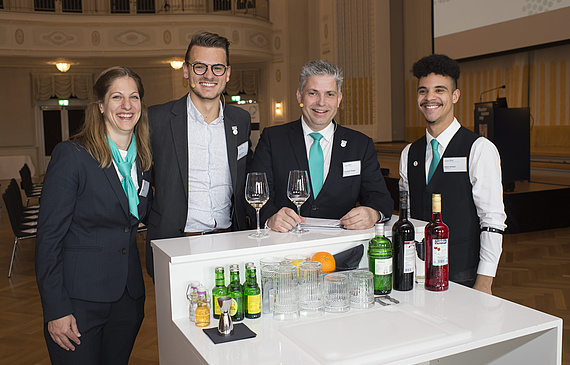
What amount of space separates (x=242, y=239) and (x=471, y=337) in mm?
892

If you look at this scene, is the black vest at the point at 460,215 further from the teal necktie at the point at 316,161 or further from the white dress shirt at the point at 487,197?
the teal necktie at the point at 316,161

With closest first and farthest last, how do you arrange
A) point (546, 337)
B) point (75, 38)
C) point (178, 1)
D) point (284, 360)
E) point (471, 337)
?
point (284, 360)
point (471, 337)
point (546, 337)
point (75, 38)
point (178, 1)

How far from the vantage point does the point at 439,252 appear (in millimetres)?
1973

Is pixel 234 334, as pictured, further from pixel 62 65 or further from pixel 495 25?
pixel 62 65

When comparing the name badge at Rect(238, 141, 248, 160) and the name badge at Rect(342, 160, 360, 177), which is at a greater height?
the name badge at Rect(238, 141, 248, 160)

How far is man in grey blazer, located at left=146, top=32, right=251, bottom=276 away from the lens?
2.53 meters

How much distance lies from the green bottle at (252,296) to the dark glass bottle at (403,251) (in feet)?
1.83

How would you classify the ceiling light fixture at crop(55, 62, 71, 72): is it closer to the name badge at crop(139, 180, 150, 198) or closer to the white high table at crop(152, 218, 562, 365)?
the name badge at crop(139, 180, 150, 198)

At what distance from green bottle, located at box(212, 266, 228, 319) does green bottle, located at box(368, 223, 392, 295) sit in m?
0.57

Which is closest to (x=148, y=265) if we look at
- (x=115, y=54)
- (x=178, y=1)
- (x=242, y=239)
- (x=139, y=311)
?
(x=139, y=311)

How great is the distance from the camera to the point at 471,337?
1.56 meters

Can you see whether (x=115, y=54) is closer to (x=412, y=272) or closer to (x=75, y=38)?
(x=75, y=38)

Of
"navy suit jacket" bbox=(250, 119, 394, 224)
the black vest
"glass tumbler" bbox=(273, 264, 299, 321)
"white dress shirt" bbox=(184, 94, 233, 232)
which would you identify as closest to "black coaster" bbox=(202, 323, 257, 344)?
"glass tumbler" bbox=(273, 264, 299, 321)

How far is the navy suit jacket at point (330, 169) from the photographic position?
8.38 ft
